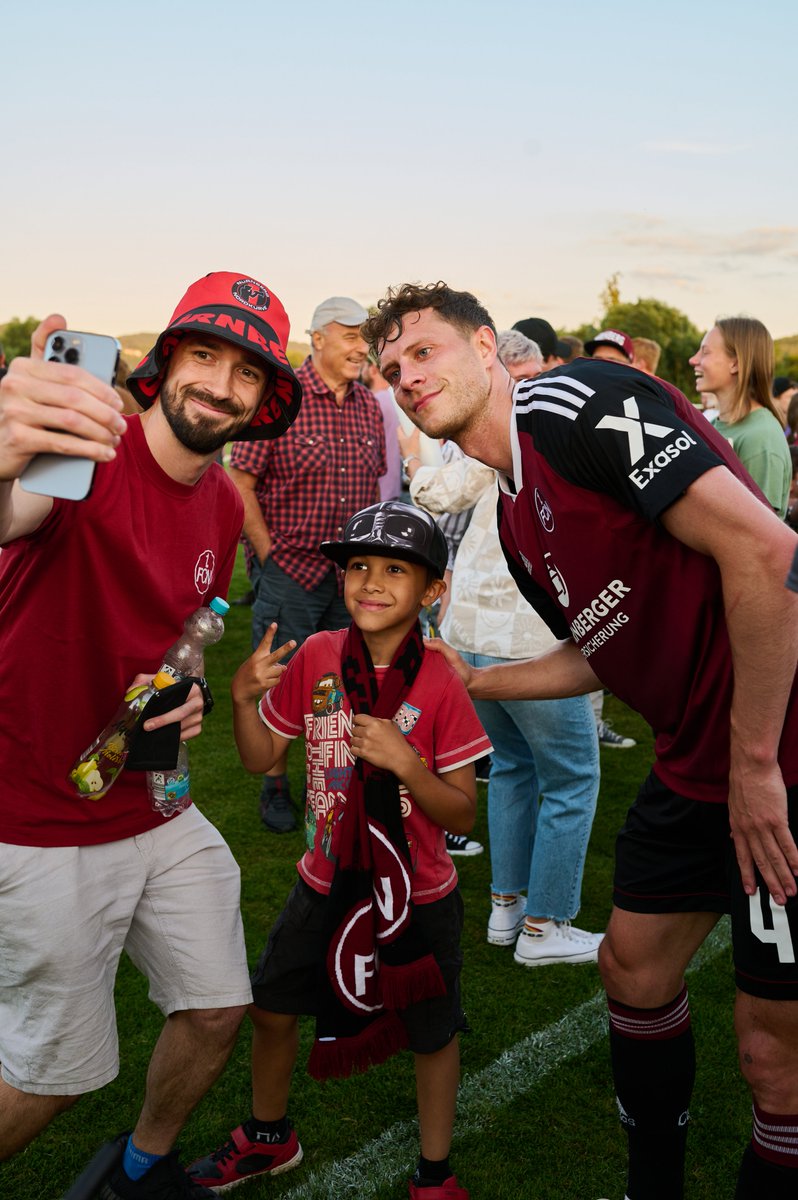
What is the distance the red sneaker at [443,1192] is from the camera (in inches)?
115

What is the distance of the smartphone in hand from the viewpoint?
158 cm

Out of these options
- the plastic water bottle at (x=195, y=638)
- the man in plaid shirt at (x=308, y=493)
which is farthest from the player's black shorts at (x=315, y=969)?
→ the man in plaid shirt at (x=308, y=493)

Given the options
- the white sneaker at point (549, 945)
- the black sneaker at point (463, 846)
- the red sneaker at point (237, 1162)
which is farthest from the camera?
the black sneaker at point (463, 846)

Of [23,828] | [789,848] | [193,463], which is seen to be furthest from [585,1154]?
[193,463]

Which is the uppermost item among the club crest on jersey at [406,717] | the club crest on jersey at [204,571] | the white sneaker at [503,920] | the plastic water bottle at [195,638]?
the club crest on jersey at [204,571]

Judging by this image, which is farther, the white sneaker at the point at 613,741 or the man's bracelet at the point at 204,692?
the white sneaker at the point at 613,741

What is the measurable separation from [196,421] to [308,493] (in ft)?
10.1

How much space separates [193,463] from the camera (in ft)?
9.11

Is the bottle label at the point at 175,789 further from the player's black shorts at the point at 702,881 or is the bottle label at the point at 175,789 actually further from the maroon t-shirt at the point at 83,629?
the player's black shorts at the point at 702,881

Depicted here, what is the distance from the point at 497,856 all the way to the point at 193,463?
8.54ft

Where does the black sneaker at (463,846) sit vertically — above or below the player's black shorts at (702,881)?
below

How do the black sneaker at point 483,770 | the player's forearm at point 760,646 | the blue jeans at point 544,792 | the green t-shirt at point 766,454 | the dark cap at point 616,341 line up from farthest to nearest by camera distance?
the dark cap at point 616,341
the black sneaker at point 483,770
the green t-shirt at point 766,454
the blue jeans at point 544,792
the player's forearm at point 760,646

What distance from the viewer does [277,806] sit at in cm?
587

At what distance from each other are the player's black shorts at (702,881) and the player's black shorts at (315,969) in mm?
516
